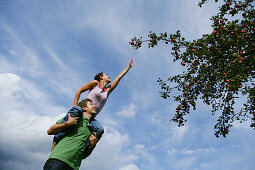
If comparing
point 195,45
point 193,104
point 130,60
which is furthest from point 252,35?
point 130,60

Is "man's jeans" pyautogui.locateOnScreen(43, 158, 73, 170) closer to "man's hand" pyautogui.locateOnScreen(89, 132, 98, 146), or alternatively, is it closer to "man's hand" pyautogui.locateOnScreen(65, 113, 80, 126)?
"man's hand" pyautogui.locateOnScreen(65, 113, 80, 126)

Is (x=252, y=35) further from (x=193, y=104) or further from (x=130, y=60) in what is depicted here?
(x=130, y=60)

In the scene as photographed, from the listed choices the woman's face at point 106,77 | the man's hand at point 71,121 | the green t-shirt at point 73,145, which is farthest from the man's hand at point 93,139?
the woman's face at point 106,77

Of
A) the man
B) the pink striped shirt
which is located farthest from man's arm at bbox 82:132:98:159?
the pink striped shirt

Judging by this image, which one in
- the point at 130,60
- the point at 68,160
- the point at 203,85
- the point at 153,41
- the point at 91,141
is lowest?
the point at 68,160

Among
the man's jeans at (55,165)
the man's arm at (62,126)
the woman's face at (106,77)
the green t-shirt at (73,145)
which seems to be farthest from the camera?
the woman's face at (106,77)

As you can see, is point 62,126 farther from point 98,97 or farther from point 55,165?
point 98,97

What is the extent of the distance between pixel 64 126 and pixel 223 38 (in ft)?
20.0

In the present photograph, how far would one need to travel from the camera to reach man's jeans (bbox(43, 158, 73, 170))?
79.8 inches

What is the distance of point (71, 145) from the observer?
226cm

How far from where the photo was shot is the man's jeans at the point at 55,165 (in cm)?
203

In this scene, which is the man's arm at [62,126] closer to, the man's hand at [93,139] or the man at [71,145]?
the man at [71,145]

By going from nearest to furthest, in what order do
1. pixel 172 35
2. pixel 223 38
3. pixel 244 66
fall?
pixel 244 66, pixel 223 38, pixel 172 35

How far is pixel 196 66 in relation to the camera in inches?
265
